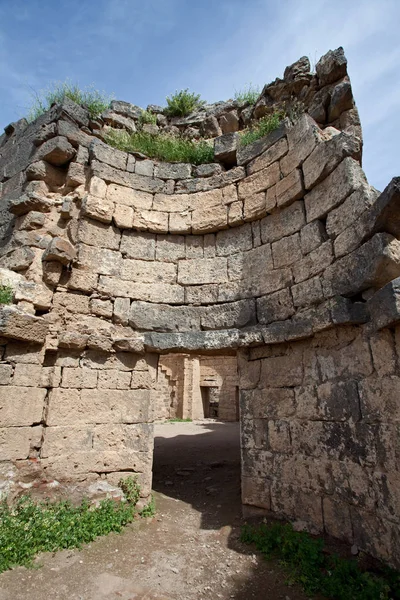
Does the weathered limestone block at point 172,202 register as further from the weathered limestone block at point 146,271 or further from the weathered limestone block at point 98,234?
the weathered limestone block at point 146,271

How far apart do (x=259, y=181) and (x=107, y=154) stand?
2.43 meters

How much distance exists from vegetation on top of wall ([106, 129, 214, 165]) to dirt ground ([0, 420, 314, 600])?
5.31 m

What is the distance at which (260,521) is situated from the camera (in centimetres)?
390

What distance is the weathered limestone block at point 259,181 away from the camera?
504cm

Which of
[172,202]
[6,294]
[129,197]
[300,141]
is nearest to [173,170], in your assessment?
[172,202]

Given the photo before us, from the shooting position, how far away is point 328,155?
417cm

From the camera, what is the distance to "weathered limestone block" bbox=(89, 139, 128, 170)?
5385mm

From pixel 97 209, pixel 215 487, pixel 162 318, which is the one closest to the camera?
pixel 162 318

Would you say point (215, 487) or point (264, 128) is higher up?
point (264, 128)

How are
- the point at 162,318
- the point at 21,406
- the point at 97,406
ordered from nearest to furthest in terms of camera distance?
the point at 21,406, the point at 97,406, the point at 162,318

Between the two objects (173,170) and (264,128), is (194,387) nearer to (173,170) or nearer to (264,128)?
(173,170)

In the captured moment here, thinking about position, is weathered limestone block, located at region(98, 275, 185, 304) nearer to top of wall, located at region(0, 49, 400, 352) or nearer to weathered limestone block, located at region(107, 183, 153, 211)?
top of wall, located at region(0, 49, 400, 352)

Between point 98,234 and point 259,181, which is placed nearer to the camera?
point 98,234

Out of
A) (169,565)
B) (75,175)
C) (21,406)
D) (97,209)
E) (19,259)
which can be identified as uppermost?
(75,175)
